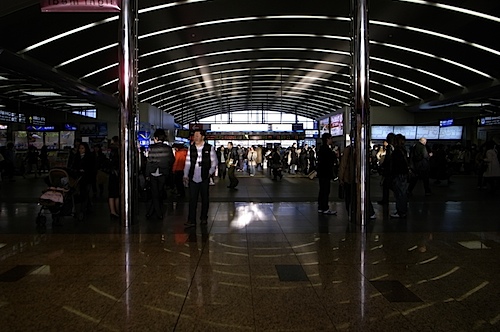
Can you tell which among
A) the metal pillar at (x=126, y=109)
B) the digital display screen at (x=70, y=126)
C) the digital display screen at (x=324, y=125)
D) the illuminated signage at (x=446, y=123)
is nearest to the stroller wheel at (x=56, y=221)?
the metal pillar at (x=126, y=109)

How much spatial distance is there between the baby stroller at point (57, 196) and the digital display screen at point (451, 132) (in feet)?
111

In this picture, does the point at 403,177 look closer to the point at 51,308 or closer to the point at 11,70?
the point at 51,308

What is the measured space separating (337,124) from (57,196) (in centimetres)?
2027

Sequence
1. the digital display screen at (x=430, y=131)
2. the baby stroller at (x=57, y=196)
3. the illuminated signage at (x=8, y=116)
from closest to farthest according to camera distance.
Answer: the baby stroller at (x=57, y=196) → the illuminated signage at (x=8, y=116) → the digital display screen at (x=430, y=131)

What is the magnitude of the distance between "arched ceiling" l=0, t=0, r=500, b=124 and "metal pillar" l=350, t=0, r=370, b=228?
10.5 metres

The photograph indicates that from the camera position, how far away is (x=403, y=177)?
986cm

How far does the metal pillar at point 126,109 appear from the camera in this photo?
8766mm

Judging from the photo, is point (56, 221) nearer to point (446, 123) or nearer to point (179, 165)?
point (179, 165)

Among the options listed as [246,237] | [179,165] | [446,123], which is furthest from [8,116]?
[446,123]

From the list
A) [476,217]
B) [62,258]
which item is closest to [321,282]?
[62,258]

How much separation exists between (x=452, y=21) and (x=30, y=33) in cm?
1672

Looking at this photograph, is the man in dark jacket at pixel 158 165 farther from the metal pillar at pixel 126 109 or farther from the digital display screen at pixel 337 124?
the digital display screen at pixel 337 124

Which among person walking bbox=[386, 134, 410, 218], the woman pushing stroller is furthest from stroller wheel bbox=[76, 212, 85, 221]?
person walking bbox=[386, 134, 410, 218]

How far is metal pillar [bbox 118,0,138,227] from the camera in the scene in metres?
Answer: 8.77
